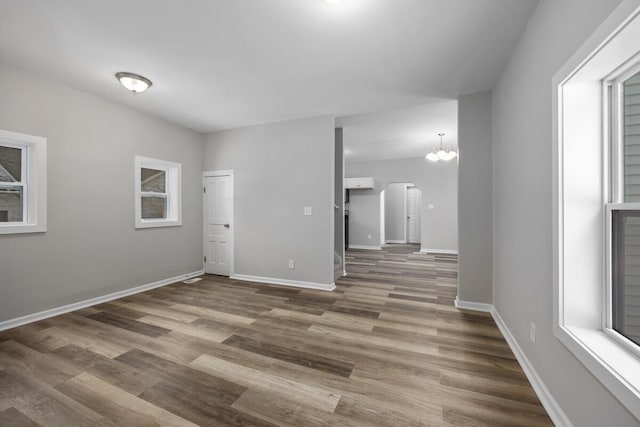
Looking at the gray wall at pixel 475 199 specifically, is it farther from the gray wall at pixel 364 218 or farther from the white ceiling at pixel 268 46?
the gray wall at pixel 364 218

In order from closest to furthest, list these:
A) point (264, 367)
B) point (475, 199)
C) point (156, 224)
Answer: point (264, 367) → point (475, 199) → point (156, 224)

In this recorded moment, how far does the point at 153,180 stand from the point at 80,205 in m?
1.15

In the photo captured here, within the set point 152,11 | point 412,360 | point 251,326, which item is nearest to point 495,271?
point 412,360

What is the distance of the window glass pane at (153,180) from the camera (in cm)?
405

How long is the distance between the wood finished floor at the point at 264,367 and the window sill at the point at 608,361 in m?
0.58

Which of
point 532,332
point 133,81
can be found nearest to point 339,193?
point 133,81

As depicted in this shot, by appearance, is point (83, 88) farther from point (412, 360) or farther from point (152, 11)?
point (412, 360)

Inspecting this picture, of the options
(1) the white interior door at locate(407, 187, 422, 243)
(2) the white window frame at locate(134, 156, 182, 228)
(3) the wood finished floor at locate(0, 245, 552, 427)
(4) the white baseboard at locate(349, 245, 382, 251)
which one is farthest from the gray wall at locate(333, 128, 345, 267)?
(1) the white interior door at locate(407, 187, 422, 243)

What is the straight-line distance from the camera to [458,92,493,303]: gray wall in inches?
121

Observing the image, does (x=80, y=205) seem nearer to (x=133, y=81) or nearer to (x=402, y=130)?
(x=133, y=81)

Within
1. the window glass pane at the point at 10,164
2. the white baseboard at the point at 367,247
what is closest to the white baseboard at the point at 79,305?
the window glass pane at the point at 10,164

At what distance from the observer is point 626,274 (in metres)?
1.25

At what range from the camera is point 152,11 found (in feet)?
6.24

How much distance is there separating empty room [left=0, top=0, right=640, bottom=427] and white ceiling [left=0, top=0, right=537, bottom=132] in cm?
2
